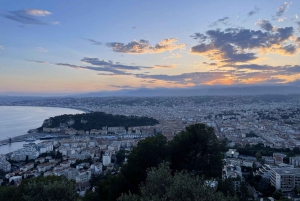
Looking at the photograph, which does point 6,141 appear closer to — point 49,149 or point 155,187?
point 49,149

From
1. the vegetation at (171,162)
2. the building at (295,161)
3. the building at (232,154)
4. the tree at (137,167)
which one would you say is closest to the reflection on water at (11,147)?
the building at (232,154)

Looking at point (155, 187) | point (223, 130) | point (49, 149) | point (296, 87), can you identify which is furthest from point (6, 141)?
point (296, 87)

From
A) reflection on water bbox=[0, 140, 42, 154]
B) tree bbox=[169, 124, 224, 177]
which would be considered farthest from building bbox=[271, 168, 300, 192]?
reflection on water bbox=[0, 140, 42, 154]

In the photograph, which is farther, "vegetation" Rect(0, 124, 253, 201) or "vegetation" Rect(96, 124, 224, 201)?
"vegetation" Rect(96, 124, 224, 201)

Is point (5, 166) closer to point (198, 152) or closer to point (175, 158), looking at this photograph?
point (175, 158)

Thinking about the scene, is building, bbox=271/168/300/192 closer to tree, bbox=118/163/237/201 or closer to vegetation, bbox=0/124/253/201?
vegetation, bbox=0/124/253/201
